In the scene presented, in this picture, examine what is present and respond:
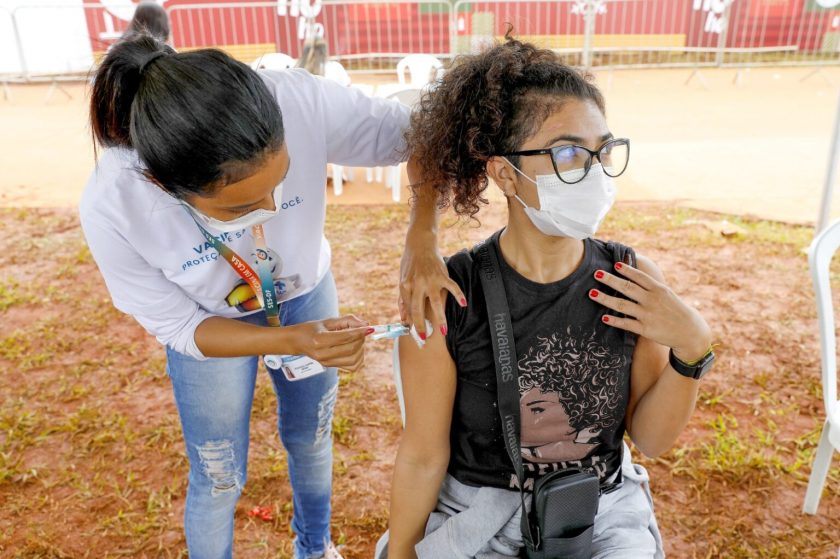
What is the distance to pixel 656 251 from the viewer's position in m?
5.20

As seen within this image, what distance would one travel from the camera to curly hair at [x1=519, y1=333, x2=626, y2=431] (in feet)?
5.53

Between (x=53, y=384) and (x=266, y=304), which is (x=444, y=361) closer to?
(x=266, y=304)

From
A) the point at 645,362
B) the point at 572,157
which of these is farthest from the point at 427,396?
the point at 572,157

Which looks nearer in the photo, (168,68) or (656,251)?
(168,68)

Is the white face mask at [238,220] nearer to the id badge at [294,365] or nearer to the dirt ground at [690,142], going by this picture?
the id badge at [294,365]

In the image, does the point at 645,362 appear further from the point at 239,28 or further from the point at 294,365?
the point at 239,28

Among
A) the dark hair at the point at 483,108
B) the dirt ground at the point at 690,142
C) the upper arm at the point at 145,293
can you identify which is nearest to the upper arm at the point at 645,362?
the dark hair at the point at 483,108

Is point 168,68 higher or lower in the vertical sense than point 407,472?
higher

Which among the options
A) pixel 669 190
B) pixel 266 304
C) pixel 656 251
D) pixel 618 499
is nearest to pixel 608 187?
pixel 618 499

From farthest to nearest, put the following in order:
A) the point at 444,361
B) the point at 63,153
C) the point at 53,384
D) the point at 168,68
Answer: the point at 63,153 → the point at 53,384 → the point at 444,361 → the point at 168,68

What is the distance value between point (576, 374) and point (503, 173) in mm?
518

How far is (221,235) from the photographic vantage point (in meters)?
1.76

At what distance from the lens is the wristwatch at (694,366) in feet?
5.25

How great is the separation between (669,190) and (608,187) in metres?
5.32
